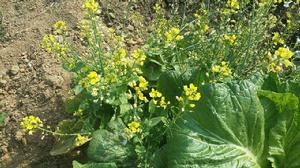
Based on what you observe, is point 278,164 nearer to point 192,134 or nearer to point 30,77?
point 192,134

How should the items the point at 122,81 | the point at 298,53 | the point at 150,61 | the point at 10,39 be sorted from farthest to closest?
the point at 10,39
the point at 150,61
the point at 298,53
the point at 122,81

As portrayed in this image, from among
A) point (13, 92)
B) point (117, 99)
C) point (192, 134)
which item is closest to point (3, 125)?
point (13, 92)

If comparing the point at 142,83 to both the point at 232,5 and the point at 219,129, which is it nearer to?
the point at 219,129

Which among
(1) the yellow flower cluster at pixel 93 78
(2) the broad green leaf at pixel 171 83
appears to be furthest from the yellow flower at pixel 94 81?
(2) the broad green leaf at pixel 171 83

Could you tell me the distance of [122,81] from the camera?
3408mm

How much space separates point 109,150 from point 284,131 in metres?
1.25

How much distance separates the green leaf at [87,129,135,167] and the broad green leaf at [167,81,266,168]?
15.2 inches

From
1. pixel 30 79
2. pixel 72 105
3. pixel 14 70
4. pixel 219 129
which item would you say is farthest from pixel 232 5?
pixel 14 70

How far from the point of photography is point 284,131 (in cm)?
331

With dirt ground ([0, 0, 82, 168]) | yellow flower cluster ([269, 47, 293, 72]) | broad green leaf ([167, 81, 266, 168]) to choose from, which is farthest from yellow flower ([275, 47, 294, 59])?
dirt ground ([0, 0, 82, 168])

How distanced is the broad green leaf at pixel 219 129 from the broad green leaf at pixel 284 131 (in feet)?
0.49

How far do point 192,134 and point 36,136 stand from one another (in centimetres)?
162

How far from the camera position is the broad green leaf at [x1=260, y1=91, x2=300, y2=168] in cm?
329

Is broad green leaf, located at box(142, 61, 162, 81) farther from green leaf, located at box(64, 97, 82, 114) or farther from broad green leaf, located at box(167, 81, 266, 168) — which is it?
broad green leaf, located at box(167, 81, 266, 168)
